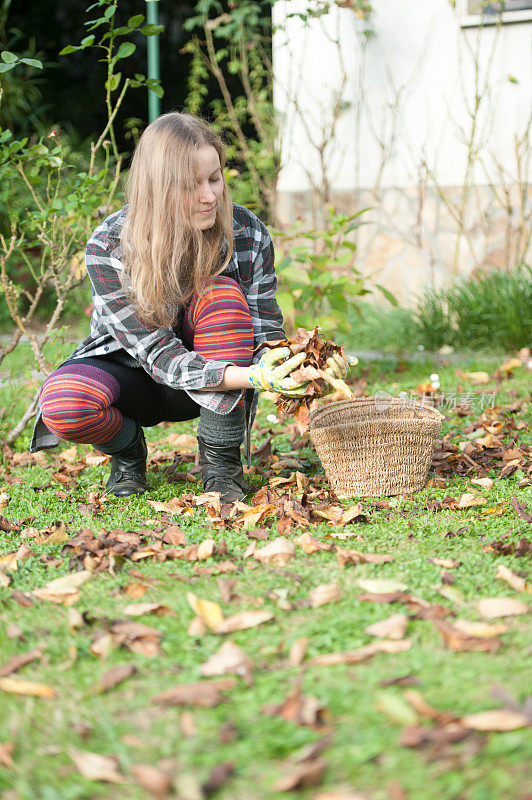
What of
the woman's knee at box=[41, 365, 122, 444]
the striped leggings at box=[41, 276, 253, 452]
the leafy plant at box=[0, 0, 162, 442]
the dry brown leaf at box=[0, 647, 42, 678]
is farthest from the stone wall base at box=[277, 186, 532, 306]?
the dry brown leaf at box=[0, 647, 42, 678]

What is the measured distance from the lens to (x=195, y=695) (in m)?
1.19

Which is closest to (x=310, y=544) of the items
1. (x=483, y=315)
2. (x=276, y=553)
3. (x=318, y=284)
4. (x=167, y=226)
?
(x=276, y=553)

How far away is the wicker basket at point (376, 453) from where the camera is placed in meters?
2.16

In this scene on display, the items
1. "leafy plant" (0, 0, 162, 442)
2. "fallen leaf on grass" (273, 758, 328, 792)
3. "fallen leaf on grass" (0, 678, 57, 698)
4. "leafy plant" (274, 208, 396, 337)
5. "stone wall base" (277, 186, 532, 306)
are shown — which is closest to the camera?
"fallen leaf on grass" (273, 758, 328, 792)

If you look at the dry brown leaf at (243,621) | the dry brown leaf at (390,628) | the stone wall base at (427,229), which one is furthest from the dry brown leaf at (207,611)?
the stone wall base at (427,229)

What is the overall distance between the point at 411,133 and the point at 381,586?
13.7 ft

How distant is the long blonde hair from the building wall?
2.95 m

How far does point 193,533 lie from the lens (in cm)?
195

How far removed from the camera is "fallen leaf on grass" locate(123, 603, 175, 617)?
4.86 feet

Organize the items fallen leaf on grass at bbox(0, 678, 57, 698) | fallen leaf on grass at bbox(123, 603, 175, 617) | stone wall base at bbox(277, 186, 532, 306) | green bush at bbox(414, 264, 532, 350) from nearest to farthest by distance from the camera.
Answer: fallen leaf on grass at bbox(0, 678, 57, 698) → fallen leaf on grass at bbox(123, 603, 175, 617) → green bush at bbox(414, 264, 532, 350) → stone wall base at bbox(277, 186, 532, 306)

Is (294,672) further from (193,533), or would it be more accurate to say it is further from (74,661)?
(193,533)

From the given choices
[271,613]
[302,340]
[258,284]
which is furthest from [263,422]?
[271,613]

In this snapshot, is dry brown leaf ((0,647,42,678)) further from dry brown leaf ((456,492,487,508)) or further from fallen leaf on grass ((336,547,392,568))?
dry brown leaf ((456,492,487,508))

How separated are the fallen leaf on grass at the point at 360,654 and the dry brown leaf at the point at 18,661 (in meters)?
0.47
